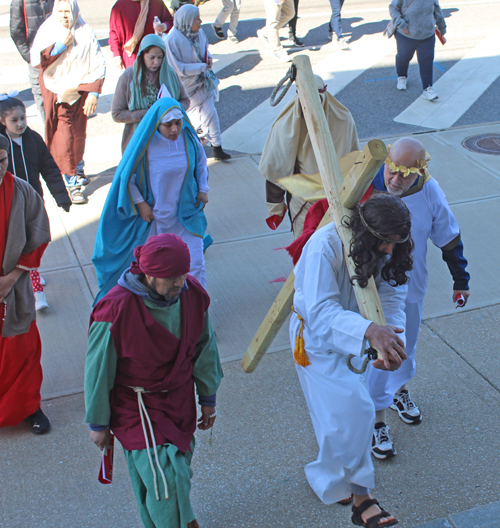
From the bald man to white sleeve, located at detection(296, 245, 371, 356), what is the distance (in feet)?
2.84

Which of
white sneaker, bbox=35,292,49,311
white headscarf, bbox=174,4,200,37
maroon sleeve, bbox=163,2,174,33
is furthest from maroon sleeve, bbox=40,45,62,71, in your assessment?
white sneaker, bbox=35,292,49,311

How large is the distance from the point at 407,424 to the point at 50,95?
4.74m

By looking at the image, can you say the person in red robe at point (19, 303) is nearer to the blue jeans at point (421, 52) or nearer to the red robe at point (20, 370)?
the red robe at point (20, 370)

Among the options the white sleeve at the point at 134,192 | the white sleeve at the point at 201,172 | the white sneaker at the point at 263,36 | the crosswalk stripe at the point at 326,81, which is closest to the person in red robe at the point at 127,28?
the crosswalk stripe at the point at 326,81

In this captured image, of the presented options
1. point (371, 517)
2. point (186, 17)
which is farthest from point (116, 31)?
point (371, 517)

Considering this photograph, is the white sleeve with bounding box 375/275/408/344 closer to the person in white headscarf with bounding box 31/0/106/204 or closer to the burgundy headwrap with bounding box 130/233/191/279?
the burgundy headwrap with bounding box 130/233/191/279

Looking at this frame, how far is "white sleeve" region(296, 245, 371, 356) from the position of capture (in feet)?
8.37

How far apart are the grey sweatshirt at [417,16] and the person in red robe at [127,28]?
3565 mm

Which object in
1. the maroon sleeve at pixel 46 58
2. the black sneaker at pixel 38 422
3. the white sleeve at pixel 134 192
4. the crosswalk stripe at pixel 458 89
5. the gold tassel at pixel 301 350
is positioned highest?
the maroon sleeve at pixel 46 58

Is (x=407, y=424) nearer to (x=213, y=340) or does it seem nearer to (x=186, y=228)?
(x=213, y=340)

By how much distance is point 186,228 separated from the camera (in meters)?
4.55

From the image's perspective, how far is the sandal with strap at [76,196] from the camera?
6500 millimetres

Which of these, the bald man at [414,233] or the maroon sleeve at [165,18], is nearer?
the bald man at [414,233]

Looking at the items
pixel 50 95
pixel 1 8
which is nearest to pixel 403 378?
pixel 50 95
